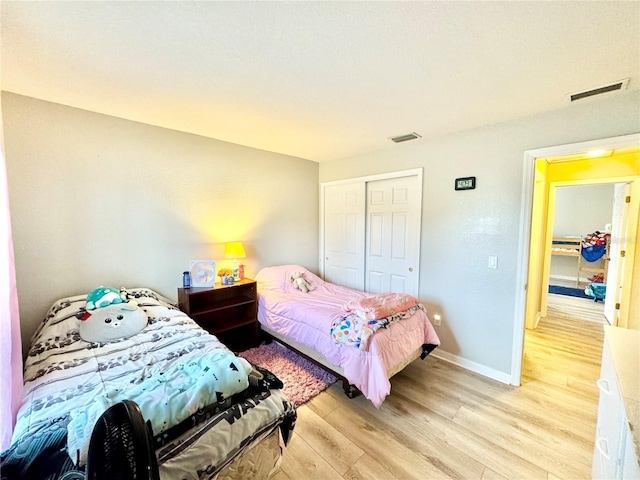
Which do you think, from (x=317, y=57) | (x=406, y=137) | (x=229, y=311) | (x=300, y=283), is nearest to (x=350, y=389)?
(x=300, y=283)

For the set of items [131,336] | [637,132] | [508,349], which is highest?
[637,132]

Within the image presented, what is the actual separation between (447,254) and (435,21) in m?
2.13

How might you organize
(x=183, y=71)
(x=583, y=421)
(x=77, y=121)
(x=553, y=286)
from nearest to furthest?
1. (x=183, y=71)
2. (x=583, y=421)
3. (x=77, y=121)
4. (x=553, y=286)

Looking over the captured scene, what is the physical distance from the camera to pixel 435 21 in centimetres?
119

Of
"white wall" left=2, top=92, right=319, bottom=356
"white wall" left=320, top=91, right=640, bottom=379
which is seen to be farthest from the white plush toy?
"white wall" left=320, top=91, right=640, bottom=379

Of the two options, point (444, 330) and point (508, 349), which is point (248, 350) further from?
point (508, 349)

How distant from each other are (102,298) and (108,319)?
286 mm

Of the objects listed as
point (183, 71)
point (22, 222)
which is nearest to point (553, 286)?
point (183, 71)

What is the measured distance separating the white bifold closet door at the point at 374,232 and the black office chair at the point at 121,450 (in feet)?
9.26

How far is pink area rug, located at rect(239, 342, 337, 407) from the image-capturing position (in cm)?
219

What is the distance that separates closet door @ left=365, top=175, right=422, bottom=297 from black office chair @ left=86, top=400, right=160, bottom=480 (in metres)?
2.82

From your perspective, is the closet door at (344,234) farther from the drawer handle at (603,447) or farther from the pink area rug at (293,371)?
the drawer handle at (603,447)

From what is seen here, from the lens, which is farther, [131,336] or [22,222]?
[22,222]

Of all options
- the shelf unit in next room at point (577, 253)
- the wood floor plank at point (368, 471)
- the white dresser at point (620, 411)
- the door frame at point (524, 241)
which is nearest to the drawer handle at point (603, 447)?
the white dresser at point (620, 411)
